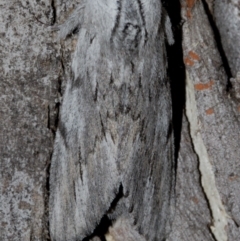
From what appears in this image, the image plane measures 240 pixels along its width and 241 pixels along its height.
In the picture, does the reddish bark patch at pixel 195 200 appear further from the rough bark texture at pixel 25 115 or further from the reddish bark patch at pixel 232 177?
the rough bark texture at pixel 25 115

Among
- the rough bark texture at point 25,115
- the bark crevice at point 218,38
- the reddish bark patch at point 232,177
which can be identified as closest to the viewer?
the rough bark texture at point 25,115

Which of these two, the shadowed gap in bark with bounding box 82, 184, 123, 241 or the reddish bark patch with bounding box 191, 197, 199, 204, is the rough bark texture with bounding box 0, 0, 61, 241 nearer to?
the shadowed gap in bark with bounding box 82, 184, 123, 241

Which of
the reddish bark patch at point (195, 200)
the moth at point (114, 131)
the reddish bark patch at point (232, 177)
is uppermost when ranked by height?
the moth at point (114, 131)

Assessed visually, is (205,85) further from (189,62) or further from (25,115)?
(25,115)

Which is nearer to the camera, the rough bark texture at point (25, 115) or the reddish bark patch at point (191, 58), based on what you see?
the rough bark texture at point (25, 115)

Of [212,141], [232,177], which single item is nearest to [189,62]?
[212,141]

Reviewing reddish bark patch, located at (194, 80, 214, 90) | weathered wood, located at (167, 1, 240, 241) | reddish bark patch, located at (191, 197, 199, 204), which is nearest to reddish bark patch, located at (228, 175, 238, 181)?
weathered wood, located at (167, 1, 240, 241)

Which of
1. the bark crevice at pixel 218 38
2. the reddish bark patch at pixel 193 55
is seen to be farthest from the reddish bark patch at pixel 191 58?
the bark crevice at pixel 218 38
